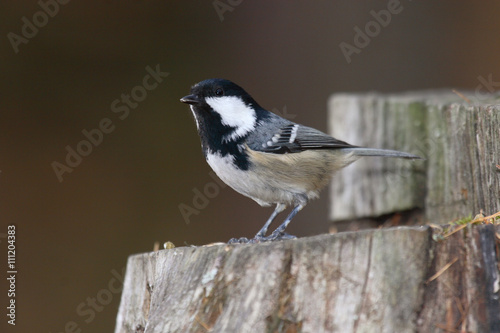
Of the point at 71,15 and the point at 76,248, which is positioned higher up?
the point at 71,15

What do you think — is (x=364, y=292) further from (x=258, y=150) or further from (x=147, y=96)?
(x=147, y=96)

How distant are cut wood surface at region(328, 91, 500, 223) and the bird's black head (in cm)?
130

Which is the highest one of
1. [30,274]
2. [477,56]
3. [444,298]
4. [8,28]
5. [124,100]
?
[477,56]

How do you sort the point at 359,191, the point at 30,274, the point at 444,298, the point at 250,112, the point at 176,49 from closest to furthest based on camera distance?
the point at 444,298 → the point at 250,112 → the point at 359,191 → the point at 30,274 → the point at 176,49

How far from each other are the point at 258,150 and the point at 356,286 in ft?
5.05

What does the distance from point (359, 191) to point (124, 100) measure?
271 cm

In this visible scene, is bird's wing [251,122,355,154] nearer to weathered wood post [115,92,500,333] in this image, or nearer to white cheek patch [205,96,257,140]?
white cheek patch [205,96,257,140]

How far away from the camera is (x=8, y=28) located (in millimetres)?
5875

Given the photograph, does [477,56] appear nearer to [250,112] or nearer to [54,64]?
[250,112]

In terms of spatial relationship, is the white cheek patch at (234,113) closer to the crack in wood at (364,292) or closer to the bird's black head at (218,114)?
the bird's black head at (218,114)

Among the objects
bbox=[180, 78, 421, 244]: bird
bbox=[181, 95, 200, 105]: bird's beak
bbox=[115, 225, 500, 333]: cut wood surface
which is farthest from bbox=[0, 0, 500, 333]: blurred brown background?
bbox=[115, 225, 500, 333]: cut wood surface

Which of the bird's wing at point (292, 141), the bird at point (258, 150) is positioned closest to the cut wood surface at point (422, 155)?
the bird at point (258, 150)

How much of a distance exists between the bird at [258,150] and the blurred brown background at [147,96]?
2.51m

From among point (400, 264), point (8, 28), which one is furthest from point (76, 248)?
point (400, 264)
